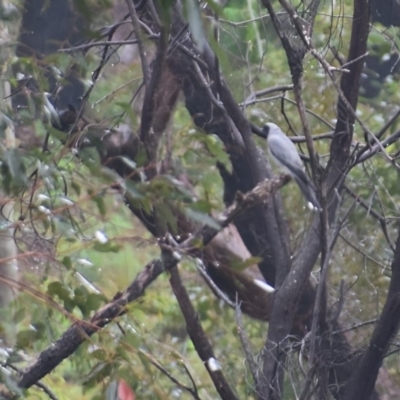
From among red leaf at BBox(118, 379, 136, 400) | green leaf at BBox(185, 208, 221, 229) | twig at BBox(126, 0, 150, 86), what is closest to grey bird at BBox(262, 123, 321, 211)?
twig at BBox(126, 0, 150, 86)

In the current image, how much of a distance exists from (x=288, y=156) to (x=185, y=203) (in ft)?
5.51

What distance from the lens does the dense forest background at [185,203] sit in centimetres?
187

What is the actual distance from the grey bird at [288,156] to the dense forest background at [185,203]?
0.16 m

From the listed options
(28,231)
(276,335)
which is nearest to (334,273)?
(276,335)

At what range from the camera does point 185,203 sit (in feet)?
5.92

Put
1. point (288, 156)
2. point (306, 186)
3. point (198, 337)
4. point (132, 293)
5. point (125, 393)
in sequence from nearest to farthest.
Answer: point (125, 393) < point (132, 293) < point (198, 337) < point (306, 186) < point (288, 156)

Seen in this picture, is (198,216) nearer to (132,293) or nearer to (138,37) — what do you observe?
(138,37)

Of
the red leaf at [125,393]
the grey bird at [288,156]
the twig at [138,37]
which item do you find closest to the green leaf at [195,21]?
the twig at [138,37]

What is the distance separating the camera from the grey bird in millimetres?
3254

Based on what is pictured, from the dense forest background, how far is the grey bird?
156 millimetres

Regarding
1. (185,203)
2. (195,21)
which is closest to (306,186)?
(185,203)

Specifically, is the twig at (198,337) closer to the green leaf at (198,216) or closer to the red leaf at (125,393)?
the red leaf at (125,393)

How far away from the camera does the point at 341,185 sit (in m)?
2.82

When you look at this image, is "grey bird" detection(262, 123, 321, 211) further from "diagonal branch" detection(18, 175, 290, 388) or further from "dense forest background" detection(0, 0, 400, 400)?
"diagonal branch" detection(18, 175, 290, 388)
